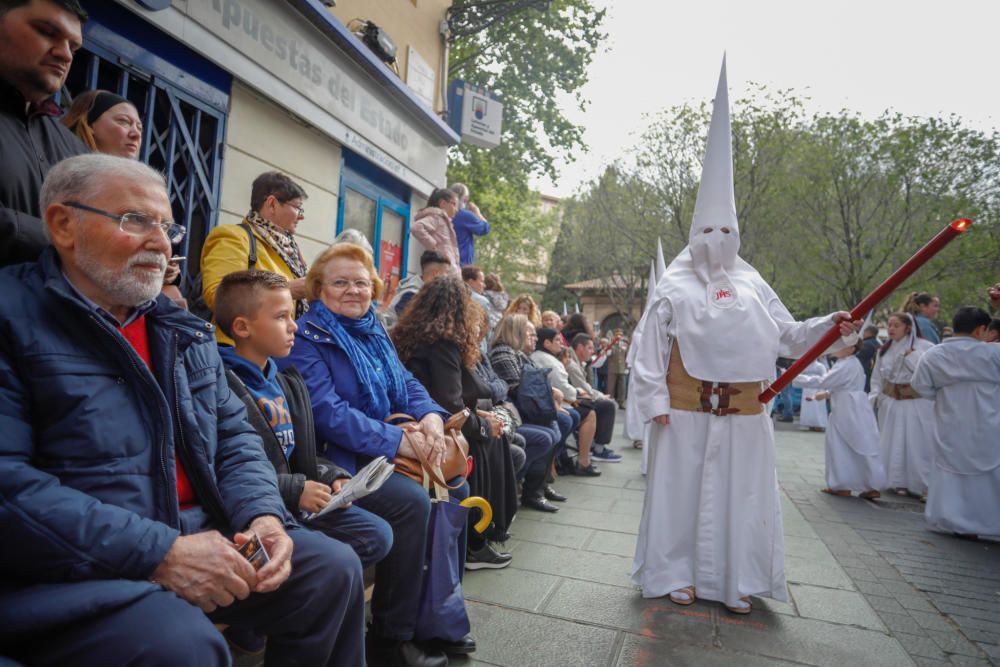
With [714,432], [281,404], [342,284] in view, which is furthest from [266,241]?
[714,432]

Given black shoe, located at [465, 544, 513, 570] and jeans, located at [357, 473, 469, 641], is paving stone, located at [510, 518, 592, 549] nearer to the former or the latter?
black shoe, located at [465, 544, 513, 570]

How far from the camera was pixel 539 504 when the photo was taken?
17.3 feet

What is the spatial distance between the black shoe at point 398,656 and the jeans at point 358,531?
45 centimetres

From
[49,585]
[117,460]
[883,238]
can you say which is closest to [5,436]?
[117,460]

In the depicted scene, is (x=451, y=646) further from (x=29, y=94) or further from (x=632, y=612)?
(x=29, y=94)

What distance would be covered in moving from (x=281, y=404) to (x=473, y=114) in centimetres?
922

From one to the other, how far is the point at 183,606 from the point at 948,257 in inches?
838

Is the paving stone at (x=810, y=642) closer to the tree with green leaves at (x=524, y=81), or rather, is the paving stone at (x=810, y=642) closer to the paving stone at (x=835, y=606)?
the paving stone at (x=835, y=606)

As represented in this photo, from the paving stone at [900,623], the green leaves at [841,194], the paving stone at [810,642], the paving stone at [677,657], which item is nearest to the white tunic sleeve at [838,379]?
the paving stone at [900,623]

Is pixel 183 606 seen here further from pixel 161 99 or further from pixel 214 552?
pixel 161 99

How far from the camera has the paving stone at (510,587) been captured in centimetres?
325

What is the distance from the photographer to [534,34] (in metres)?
14.0

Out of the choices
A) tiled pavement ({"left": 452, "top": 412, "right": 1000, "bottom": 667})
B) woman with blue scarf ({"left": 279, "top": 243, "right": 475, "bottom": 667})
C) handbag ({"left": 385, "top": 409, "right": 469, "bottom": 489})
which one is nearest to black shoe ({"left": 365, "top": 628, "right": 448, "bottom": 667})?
woman with blue scarf ({"left": 279, "top": 243, "right": 475, "bottom": 667})

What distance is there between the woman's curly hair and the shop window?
3357 millimetres
